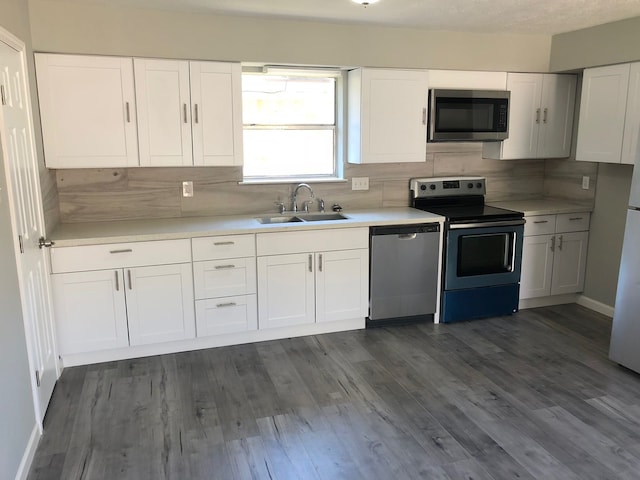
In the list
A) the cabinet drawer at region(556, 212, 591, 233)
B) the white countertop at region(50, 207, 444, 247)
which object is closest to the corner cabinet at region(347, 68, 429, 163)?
the white countertop at region(50, 207, 444, 247)

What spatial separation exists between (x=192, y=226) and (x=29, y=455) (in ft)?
5.67

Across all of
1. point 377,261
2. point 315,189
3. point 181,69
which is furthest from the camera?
point 315,189

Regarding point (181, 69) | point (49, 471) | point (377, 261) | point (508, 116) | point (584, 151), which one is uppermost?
point (181, 69)

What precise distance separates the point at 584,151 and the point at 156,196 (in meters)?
3.43

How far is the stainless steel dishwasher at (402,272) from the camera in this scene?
3961 millimetres

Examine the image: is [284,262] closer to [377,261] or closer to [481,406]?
[377,261]

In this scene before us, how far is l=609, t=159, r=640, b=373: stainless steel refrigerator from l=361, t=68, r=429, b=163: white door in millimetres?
1633

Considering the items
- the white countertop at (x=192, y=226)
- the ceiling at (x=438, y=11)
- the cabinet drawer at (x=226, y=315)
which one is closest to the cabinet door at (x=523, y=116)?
the ceiling at (x=438, y=11)

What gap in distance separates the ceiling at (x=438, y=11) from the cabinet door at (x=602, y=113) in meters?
0.40

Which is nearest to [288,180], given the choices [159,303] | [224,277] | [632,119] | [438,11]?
[224,277]

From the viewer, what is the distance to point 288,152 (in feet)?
14.2

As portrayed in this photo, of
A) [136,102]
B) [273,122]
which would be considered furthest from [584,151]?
[136,102]

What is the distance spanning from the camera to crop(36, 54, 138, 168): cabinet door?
3.35 meters

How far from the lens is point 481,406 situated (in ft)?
9.73
